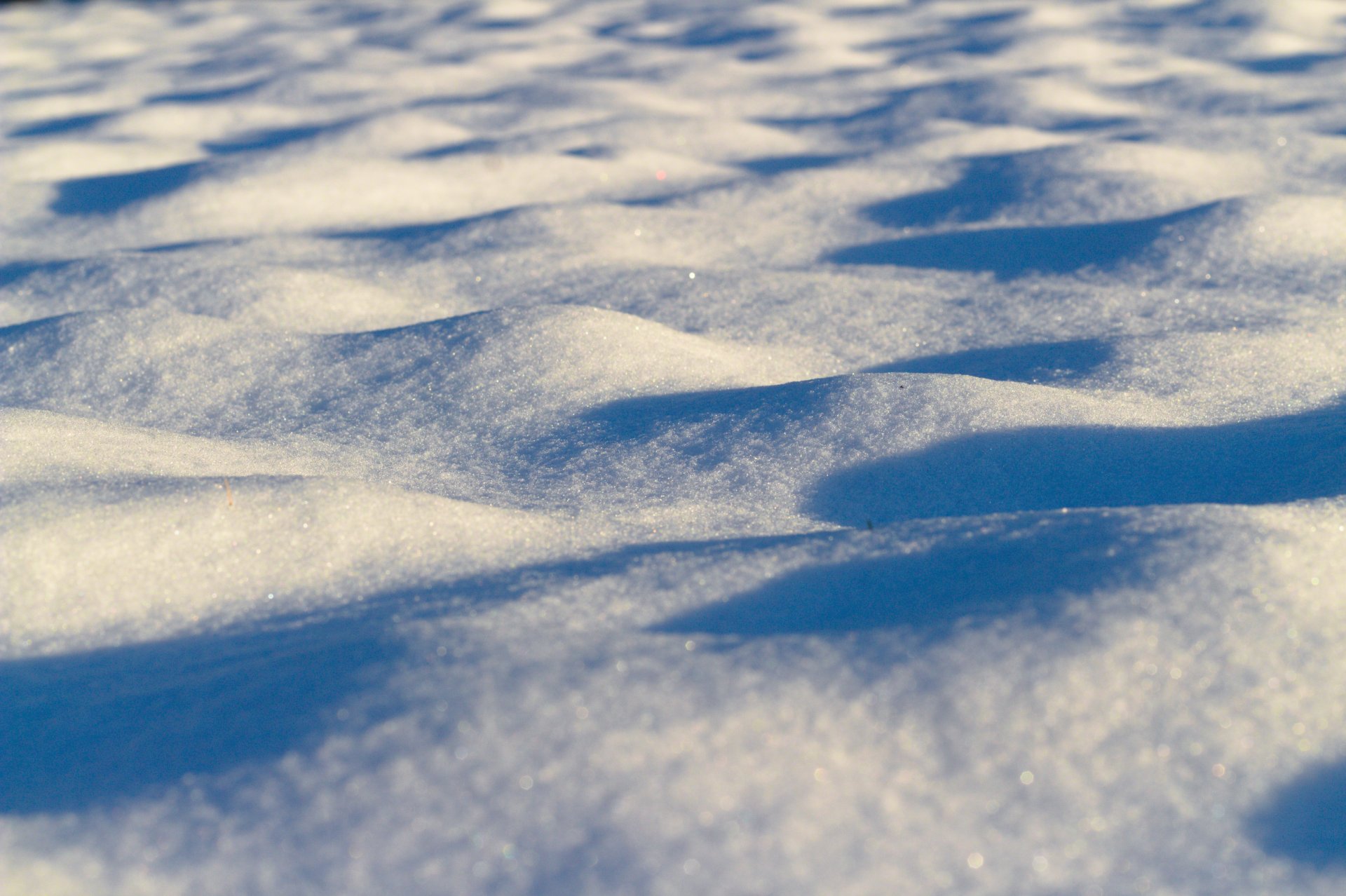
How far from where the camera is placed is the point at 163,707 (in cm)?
78

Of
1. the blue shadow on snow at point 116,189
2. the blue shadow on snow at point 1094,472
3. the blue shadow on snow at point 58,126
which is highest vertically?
the blue shadow on snow at point 58,126

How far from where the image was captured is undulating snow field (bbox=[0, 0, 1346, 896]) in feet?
2.14

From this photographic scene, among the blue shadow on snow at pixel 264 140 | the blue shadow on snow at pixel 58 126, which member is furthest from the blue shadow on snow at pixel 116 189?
the blue shadow on snow at pixel 58 126

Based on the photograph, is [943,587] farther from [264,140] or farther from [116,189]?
[264,140]

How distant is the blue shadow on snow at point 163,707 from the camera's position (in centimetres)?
71

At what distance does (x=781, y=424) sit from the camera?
4.09ft

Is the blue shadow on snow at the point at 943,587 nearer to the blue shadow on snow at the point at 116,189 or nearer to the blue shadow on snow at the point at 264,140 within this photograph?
the blue shadow on snow at the point at 116,189

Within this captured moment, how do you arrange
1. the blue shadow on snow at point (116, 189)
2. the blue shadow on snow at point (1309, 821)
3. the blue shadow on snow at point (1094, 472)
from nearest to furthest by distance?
the blue shadow on snow at point (1309, 821) < the blue shadow on snow at point (1094, 472) < the blue shadow on snow at point (116, 189)

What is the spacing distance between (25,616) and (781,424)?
787mm

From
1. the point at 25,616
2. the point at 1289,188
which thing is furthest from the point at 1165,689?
the point at 1289,188

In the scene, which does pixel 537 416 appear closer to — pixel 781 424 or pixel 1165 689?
pixel 781 424

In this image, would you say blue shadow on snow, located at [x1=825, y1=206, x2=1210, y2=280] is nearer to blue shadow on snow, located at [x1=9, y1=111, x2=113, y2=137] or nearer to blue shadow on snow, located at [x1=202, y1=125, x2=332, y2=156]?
blue shadow on snow, located at [x1=202, y1=125, x2=332, y2=156]

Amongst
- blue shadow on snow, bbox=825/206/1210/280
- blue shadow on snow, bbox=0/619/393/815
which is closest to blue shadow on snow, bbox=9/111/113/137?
blue shadow on snow, bbox=825/206/1210/280

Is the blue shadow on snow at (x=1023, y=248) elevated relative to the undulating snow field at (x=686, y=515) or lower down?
lower down
